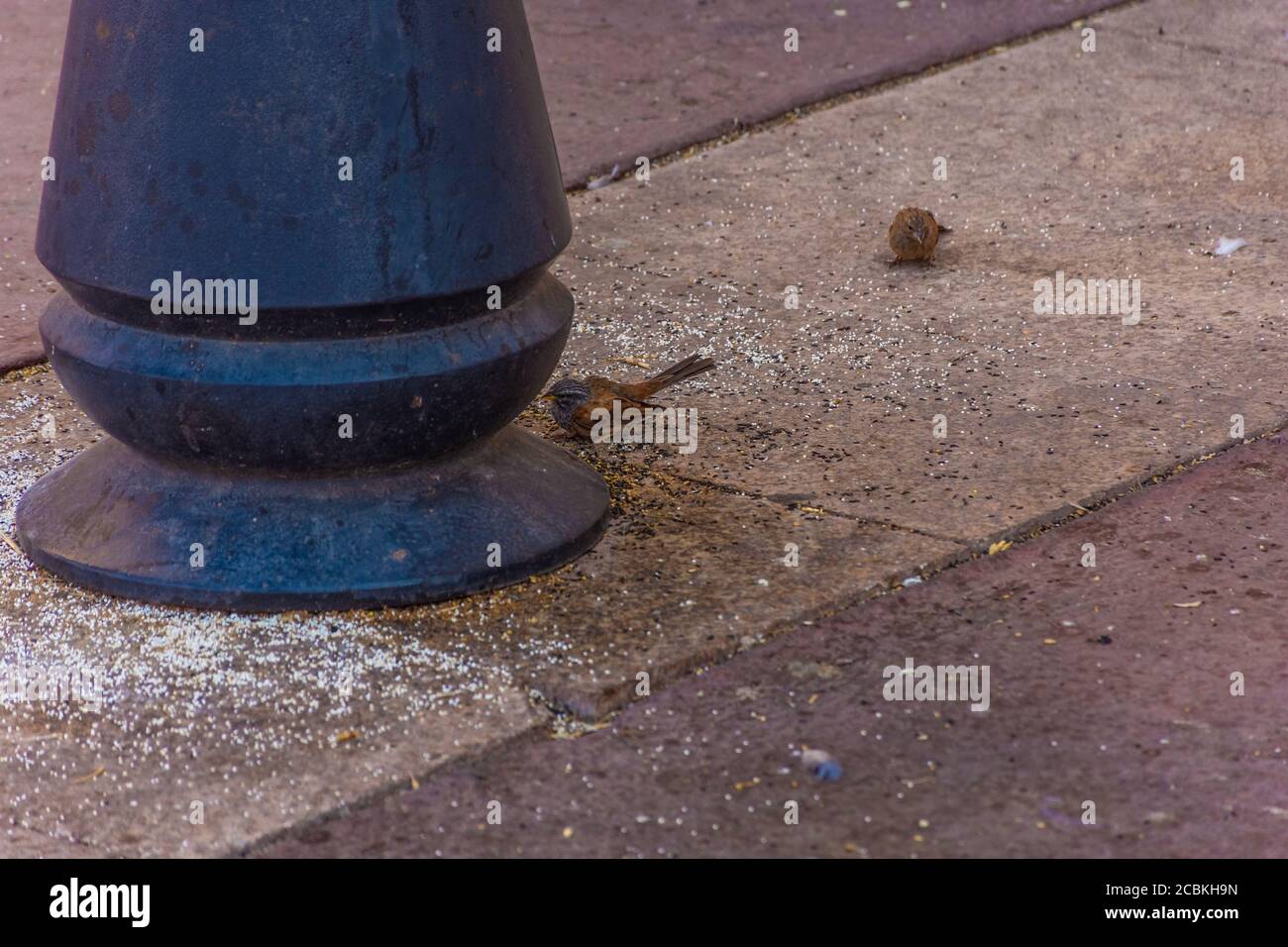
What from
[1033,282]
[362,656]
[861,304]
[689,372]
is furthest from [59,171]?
[1033,282]

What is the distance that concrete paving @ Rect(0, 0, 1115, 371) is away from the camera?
655 cm

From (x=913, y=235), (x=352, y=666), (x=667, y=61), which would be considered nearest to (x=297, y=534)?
(x=352, y=666)

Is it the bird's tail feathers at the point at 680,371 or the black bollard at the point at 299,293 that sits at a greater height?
the black bollard at the point at 299,293

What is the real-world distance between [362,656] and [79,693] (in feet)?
1.76

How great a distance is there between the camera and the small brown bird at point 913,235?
17.7 ft

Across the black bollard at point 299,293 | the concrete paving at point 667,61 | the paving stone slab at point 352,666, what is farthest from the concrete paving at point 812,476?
the concrete paving at point 667,61

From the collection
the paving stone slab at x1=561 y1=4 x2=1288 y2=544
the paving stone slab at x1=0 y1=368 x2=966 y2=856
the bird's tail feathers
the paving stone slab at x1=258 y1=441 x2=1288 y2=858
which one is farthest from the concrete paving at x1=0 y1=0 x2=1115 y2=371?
the paving stone slab at x1=258 y1=441 x2=1288 y2=858

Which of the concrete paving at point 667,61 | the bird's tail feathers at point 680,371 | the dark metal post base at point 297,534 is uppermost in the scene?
the concrete paving at point 667,61

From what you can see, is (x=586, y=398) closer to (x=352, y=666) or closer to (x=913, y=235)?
(x=352, y=666)

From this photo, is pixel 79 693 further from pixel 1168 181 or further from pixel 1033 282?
pixel 1168 181

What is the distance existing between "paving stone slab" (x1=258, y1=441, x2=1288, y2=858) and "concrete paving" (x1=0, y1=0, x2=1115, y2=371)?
319 cm

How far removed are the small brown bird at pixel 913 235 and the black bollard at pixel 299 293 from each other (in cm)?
192

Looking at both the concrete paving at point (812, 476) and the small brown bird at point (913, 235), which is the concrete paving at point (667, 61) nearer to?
the concrete paving at point (812, 476)

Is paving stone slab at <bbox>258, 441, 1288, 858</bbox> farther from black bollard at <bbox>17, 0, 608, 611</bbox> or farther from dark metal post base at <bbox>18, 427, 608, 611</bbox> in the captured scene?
black bollard at <bbox>17, 0, 608, 611</bbox>
